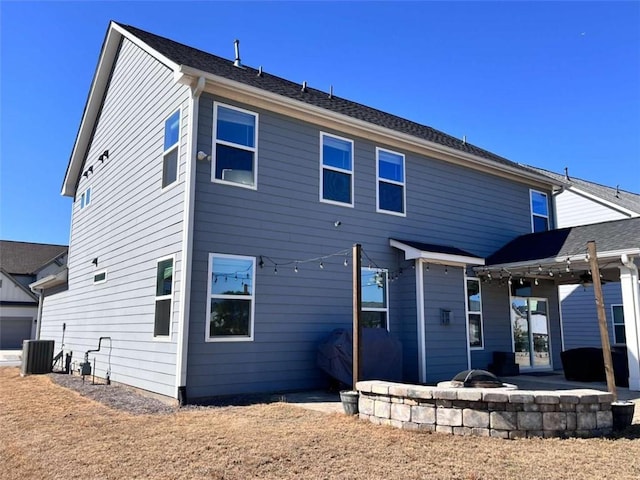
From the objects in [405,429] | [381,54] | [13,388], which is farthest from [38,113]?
[405,429]

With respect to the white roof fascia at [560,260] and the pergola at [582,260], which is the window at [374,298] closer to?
the pergola at [582,260]

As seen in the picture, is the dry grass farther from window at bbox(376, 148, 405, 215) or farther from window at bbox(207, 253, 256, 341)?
window at bbox(376, 148, 405, 215)

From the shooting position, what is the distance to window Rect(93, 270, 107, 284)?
11358 mm

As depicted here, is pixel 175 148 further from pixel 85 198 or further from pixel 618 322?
pixel 618 322

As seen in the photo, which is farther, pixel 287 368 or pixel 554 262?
pixel 554 262

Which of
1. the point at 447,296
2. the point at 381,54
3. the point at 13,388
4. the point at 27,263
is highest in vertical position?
the point at 381,54

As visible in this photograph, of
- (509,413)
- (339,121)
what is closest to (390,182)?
(339,121)

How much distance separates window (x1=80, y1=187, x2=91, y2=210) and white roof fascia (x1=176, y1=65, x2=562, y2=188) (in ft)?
22.5

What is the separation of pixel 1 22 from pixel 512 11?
Answer: 1108cm

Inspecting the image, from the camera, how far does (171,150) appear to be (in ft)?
28.8

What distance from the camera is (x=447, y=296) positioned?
1060 centimetres

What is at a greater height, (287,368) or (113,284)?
(113,284)

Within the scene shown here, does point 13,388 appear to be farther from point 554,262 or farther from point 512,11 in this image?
point 512,11

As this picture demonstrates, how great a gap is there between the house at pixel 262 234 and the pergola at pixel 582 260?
52 centimetres
